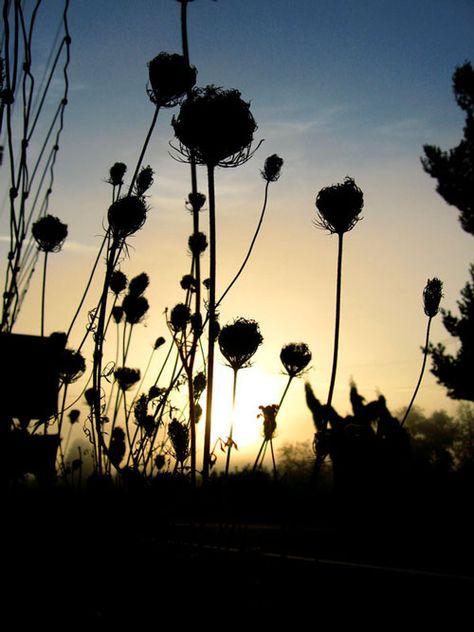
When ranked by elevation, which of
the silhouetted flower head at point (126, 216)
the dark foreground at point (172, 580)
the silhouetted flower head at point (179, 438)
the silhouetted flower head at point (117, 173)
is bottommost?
the dark foreground at point (172, 580)

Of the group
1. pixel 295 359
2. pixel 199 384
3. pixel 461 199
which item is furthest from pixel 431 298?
pixel 461 199

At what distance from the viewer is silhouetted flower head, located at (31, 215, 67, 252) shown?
374 centimetres

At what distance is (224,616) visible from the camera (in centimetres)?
153

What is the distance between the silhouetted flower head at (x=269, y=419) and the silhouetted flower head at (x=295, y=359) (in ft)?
1.13

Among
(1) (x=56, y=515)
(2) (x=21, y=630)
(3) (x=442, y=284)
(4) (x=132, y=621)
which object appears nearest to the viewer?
(2) (x=21, y=630)

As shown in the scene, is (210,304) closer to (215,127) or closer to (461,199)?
(215,127)

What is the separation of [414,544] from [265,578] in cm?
258

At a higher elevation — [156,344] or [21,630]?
[156,344]

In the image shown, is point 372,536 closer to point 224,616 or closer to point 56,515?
point 56,515

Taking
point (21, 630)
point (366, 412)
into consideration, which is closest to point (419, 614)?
point (21, 630)

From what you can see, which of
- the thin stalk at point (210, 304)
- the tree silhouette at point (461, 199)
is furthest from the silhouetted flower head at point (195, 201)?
the tree silhouette at point (461, 199)

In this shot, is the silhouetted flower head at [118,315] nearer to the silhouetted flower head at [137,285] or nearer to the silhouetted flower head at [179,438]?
the silhouetted flower head at [137,285]

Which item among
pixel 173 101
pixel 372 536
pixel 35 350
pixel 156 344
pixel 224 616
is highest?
pixel 173 101

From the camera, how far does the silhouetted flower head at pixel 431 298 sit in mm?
4090
